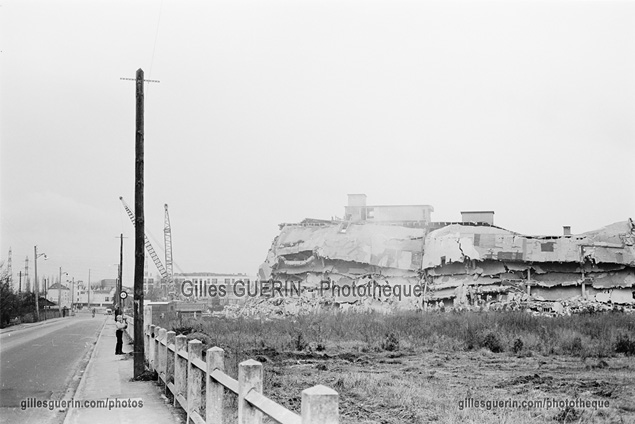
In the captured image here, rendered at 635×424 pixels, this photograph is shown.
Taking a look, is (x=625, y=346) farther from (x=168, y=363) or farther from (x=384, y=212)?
(x=384, y=212)

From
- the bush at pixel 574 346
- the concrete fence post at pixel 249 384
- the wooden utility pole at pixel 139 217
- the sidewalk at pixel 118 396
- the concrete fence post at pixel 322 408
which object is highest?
the wooden utility pole at pixel 139 217

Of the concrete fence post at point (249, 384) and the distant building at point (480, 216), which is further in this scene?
the distant building at point (480, 216)

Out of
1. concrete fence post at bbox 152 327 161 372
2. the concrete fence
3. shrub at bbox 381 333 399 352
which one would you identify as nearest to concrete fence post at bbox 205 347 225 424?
the concrete fence

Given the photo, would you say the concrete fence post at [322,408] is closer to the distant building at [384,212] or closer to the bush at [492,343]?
the bush at [492,343]

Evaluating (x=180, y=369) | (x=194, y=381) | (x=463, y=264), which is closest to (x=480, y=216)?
(x=463, y=264)

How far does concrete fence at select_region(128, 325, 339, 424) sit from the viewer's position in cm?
343

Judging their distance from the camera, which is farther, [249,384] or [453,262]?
[453,262]

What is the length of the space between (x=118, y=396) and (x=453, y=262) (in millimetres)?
32072

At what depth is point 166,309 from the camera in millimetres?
62625

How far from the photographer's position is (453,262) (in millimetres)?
41625

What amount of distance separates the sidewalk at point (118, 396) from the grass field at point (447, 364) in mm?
1245

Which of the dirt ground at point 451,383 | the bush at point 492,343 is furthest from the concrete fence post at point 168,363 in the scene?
the bush at point 492,343

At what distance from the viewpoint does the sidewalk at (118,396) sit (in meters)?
9.80

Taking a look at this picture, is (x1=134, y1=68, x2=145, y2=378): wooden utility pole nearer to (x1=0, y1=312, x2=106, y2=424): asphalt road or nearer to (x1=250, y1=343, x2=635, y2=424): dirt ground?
(x1=0, y1=312, x2=106, y2=424): asphalt road
